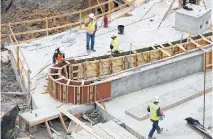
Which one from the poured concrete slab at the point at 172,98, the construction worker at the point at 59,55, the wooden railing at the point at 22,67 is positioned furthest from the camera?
the wooden railing at the point at 22,67

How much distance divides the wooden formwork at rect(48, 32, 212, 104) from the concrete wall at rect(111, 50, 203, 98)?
274mm

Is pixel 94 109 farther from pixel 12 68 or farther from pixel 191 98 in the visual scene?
pixel 12 68

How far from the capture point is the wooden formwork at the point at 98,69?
19.2 meters

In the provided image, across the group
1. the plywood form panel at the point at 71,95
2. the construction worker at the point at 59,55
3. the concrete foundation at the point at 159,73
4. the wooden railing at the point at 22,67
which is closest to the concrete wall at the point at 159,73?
the concrete foundation at the point at 159,73

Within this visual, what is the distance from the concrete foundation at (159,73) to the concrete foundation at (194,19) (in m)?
2.07

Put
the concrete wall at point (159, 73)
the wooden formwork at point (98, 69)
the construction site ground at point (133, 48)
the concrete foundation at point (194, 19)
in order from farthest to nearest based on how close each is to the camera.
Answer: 1. the concrete foundation at point (194, 19)
2. the concrete wall at point (159, 73)
3. the wooden formwork at point (98, 69)
4. the construction site ground at point (133, 48)

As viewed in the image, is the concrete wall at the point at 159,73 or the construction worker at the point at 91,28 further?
the construction worker at the point at 91,28

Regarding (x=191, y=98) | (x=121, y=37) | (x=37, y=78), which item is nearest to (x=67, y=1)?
(x=121, y=37)

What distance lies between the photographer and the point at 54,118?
18766 mm

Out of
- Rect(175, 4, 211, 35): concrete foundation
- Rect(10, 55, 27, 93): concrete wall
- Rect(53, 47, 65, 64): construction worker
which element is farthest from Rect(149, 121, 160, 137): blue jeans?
Rect(175, 4, 211, 35): concrete foundation

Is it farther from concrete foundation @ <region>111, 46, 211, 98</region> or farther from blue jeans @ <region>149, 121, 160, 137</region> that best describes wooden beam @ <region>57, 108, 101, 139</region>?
concrete foundation @ <region>111, 46, 211, 98</region>

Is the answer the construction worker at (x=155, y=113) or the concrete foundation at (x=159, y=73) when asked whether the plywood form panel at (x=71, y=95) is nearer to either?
the concrete foundation at (x=159, y=73)

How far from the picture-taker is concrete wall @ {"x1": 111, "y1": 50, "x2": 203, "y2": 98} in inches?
793

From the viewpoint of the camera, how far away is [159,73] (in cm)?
2102
